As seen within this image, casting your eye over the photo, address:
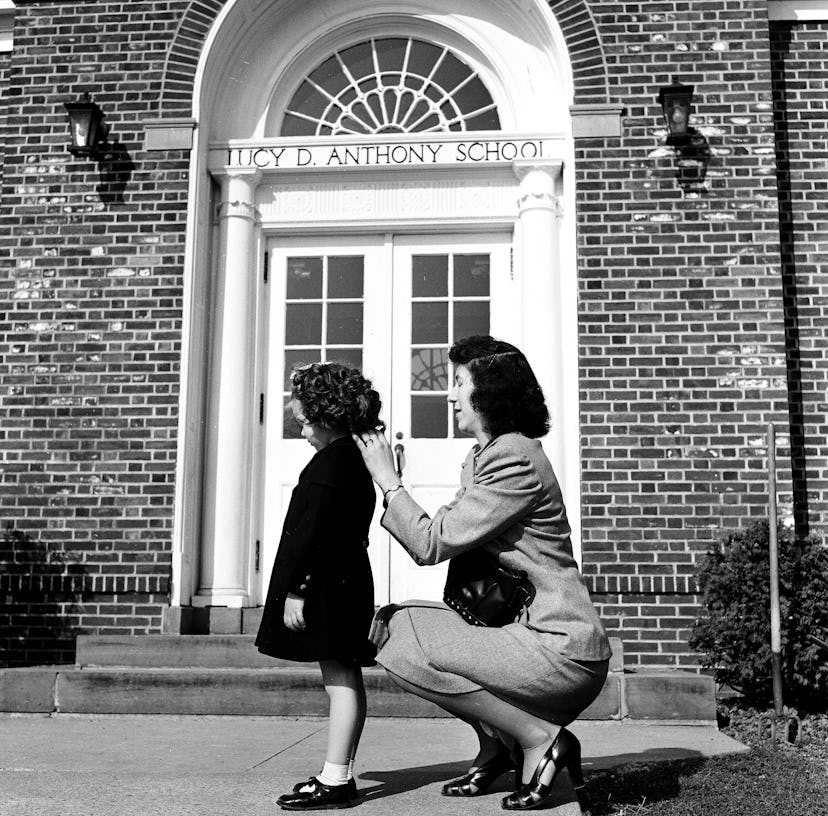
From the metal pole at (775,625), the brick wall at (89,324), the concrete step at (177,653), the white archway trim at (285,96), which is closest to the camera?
the metal pole at (775,625)

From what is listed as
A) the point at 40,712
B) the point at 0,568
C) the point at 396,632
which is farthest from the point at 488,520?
the point at 0,568

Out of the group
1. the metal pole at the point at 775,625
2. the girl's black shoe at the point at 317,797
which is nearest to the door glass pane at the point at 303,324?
the metal pole at the point at 775,625

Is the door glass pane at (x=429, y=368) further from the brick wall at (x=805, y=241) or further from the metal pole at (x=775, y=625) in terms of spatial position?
the metal pole at (x=775, y=625)

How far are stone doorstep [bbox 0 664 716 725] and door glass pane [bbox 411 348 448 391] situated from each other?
92.1 inches

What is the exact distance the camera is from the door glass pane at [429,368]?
734 cm

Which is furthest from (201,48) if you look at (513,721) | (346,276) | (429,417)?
(513,721)

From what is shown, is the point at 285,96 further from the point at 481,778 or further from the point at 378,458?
the point at 481,778

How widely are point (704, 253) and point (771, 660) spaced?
107 inches

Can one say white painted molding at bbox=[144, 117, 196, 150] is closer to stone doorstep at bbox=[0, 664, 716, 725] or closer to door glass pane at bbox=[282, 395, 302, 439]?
door glass pane at bbox=[282, 395, 302, 439]

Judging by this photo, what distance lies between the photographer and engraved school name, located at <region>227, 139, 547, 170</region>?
7375mm

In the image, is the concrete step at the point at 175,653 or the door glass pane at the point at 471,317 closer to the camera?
the concrete step at the point at 175,653

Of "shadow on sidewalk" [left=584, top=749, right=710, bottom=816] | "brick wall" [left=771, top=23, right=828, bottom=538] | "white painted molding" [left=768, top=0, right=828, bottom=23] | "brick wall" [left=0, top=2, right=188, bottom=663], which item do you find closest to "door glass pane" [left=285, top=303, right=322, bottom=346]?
"brick wall" [left=0, top=2, right=188, bottom=663]

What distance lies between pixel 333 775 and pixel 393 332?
4.45 metres

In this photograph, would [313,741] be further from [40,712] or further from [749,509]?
[749,509]
